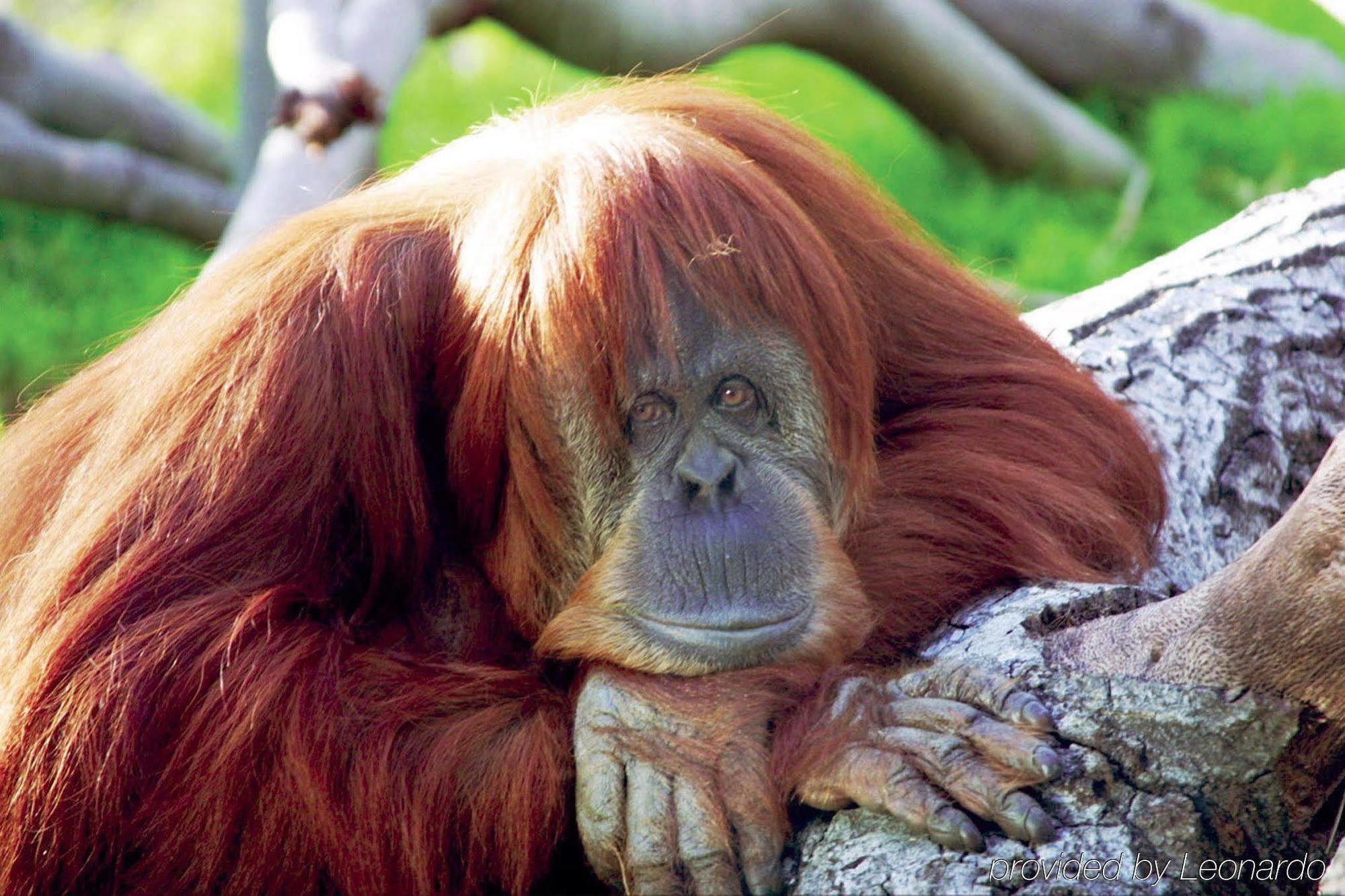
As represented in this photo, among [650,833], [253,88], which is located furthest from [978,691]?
[253,88]

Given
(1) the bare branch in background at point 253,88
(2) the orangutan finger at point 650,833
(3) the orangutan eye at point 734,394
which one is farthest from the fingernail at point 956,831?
(1) the bare branch in background at point 253,88

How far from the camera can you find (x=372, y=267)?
2.53 m

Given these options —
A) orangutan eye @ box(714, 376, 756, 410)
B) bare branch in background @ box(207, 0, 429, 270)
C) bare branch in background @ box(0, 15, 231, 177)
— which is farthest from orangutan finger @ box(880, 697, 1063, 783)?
bare branch in background @ box(0, 15, 231, 177)

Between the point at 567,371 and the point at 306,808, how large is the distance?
0.76m

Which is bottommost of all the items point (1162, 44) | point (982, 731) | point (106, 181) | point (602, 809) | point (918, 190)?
point (106, 181)

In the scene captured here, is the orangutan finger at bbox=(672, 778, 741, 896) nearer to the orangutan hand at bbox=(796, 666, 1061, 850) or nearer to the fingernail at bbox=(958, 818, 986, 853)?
the orangutan hand at bbox=(796, 666, 1061, 850)

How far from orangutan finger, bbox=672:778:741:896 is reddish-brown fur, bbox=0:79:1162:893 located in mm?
252

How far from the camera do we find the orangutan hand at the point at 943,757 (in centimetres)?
189

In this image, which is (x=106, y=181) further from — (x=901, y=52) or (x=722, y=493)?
(x=722, y=493)

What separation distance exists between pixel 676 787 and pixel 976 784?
1.42 ft

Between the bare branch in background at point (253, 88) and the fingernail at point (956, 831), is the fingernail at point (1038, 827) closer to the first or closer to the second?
the fingernail at point (956, 831)

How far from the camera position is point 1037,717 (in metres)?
1.93

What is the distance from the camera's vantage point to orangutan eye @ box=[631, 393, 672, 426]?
2377 mm

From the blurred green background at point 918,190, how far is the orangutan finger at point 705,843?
3.80 meters
